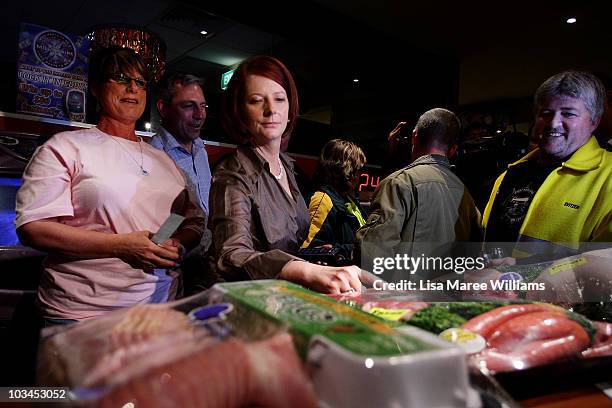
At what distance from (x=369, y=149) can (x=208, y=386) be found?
3.48m

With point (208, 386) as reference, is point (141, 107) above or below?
above

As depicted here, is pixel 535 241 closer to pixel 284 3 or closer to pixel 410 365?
pixel 410 365

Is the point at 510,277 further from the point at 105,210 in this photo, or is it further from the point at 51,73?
the point at 51,73

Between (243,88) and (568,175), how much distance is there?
44.7 inches

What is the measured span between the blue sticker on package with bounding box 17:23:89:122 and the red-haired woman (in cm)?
109

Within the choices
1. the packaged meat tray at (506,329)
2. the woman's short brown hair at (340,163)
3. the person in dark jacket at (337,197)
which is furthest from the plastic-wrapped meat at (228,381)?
the woman's short brown hair at (340,163)

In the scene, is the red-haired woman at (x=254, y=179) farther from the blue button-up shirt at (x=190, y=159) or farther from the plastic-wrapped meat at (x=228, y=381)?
the blue button-up shirt at (x=190, y=159)

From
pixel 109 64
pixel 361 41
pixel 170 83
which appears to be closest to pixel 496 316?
Result: pixel 109 64

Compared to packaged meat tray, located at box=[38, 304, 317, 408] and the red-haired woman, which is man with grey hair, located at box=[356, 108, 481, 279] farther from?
packaged meat tray, located at box=[38, 304, 317, 408]

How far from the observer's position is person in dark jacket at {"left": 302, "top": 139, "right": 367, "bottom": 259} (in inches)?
96.8

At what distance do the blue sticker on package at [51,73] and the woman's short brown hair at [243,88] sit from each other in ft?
3.55

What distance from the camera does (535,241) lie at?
128 centimetres

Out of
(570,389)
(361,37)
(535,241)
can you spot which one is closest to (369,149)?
(361,37)

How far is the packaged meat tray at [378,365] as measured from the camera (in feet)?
1.18
